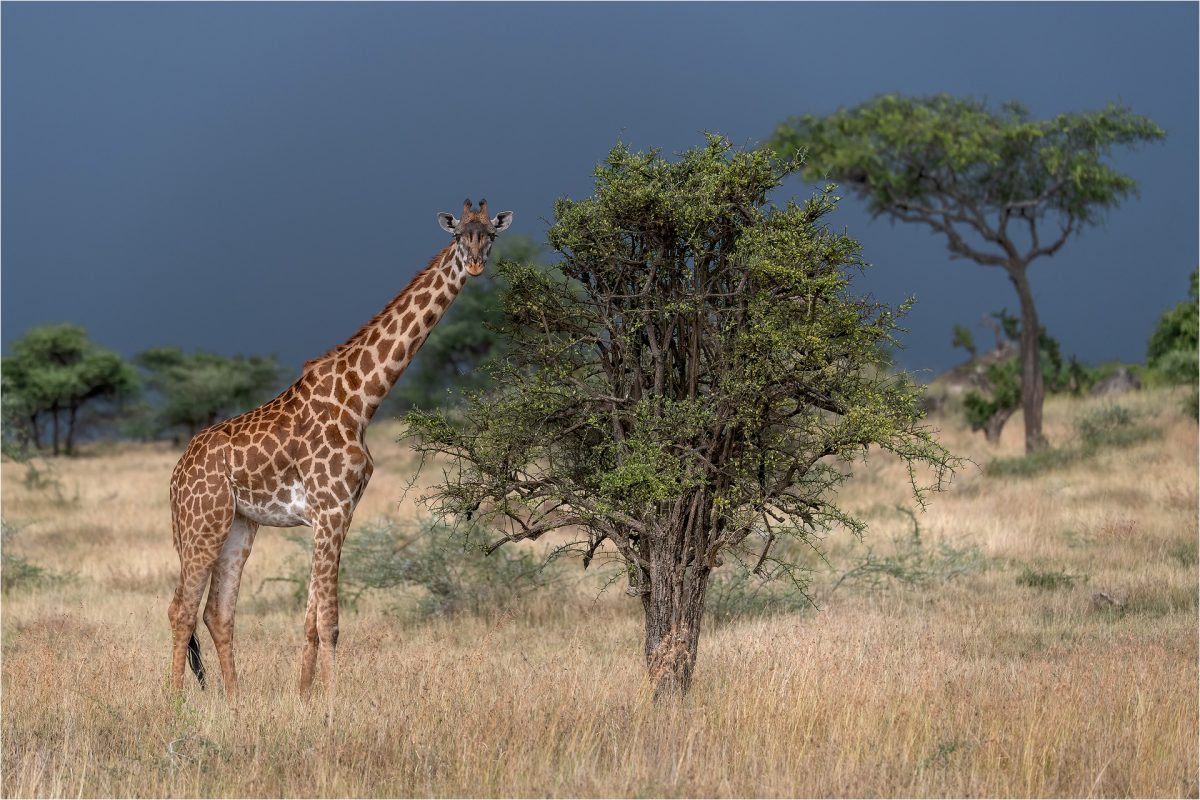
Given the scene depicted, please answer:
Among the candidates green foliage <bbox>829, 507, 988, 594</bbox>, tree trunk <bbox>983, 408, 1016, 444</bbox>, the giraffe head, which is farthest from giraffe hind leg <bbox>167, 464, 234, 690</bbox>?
tree trunk <bbox>983, 408, 1016, 444</bbox>

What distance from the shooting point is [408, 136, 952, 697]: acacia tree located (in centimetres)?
824

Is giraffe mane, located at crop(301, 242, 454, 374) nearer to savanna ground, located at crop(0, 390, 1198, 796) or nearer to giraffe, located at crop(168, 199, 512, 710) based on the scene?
giraffe, located at crop(168, 199, 512, 710)

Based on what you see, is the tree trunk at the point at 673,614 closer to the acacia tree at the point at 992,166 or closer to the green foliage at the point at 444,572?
the green foliage at the point at 444,572

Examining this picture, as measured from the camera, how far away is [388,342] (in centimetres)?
917

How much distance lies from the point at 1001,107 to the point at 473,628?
78.3ft

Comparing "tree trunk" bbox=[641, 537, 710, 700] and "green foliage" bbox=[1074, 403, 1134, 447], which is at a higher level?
"green foliage" bbox=[1074, 403, 1134, 447]

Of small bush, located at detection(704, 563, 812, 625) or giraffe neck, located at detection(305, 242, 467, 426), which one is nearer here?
giraffe neck, located at detection(305, 242, 467, 426)

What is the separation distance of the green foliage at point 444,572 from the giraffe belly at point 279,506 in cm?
437

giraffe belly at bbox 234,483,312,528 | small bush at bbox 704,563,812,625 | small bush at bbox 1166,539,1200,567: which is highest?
giraffe belly at bbox 234,483,312,528

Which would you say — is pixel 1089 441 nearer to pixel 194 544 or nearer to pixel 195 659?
pixel 195 659

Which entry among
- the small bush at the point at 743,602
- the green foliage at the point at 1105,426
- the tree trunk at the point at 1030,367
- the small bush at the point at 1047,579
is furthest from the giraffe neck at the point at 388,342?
the tree trunk at the point at 1030,367

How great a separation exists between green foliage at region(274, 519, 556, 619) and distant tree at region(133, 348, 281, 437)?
41.2 meters

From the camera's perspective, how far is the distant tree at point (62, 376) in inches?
2037

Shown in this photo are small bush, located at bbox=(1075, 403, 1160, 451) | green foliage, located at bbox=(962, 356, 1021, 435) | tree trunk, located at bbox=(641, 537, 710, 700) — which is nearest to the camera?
tree trunk, located at bbox=(641, 537, 710, 700)
